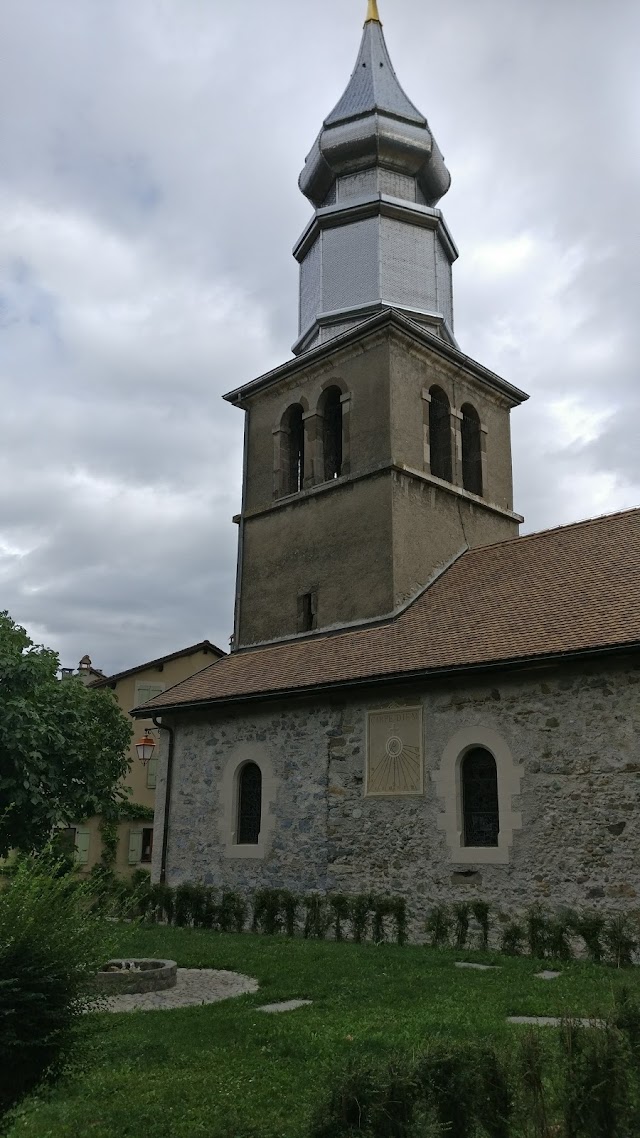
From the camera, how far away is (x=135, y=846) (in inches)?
1040

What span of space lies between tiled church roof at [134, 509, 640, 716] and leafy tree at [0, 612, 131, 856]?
A: 1864mm

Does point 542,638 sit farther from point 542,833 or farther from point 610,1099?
point 610,1099

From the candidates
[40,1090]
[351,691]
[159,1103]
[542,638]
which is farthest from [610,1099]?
[351,691]

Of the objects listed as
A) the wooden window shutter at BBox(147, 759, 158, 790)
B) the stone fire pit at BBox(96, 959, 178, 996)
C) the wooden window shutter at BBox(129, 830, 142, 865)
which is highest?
the wooden window shutter at BBox(147, 759, 158, 790)

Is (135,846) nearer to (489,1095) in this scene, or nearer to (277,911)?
(277,911)

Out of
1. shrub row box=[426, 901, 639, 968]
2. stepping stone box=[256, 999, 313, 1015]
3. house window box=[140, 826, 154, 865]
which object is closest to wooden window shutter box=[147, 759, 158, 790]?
house window box=[140, 826, 154, 865]

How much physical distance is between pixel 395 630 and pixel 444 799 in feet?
11.2

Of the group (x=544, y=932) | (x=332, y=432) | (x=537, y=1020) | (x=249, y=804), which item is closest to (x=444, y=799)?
(x=544, y=932)

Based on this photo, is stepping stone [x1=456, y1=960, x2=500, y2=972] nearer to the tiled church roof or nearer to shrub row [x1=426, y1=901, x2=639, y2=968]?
shrub row [x1=426, y1=901, x2=639, y2=968]

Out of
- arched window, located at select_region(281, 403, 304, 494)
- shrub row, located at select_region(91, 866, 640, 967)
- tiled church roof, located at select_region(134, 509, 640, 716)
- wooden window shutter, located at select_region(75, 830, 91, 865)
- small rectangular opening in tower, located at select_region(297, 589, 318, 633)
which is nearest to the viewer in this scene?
shrub row, located at select_region(91, 866, 640, 967)

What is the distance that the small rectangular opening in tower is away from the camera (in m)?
16.9

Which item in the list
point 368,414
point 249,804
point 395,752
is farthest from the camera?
point 368,414

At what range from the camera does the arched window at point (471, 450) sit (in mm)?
18422

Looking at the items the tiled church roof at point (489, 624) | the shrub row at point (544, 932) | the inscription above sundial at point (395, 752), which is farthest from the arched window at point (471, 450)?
the shrub row at point (544, 932)
